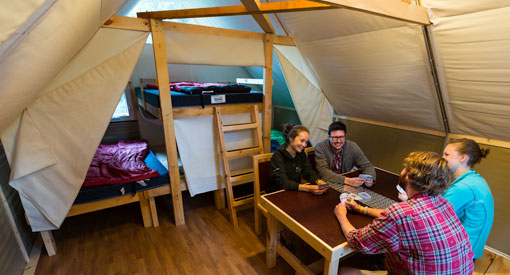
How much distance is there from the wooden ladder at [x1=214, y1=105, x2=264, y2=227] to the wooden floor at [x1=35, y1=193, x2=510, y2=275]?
240 mm

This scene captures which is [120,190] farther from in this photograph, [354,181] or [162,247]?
[354,181]

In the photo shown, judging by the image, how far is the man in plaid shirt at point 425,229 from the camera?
3.05 feet

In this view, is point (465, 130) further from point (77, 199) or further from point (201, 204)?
point (77, 199)

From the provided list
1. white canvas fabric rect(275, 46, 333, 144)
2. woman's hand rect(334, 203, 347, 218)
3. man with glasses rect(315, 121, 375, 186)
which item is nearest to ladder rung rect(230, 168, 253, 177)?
man with glasses rect(315, 121, 375, 186)

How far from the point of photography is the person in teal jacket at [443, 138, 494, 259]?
49.4 inches

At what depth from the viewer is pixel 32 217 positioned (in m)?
1.83

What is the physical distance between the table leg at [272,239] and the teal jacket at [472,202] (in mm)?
1101

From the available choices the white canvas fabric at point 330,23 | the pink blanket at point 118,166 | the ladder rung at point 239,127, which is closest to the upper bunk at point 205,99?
the ladder rung at point 239,127

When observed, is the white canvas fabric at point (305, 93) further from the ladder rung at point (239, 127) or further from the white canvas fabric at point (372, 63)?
the ladder rung at point (239, 127)

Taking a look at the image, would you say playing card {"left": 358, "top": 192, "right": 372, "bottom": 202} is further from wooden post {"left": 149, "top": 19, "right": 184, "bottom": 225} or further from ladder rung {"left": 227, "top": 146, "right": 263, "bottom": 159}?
wooden post {"left": 149, "top": 19, "right": 184, "bottom": 225}

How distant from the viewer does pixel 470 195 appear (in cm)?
125

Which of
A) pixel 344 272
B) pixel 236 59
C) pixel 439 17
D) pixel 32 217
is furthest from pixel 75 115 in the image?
pixel 439 17

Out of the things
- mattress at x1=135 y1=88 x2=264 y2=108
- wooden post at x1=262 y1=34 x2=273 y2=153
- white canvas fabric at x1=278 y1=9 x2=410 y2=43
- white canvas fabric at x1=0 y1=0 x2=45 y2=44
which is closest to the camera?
white canvas fabric at x1=0 y1=0 x2=45 y2=44

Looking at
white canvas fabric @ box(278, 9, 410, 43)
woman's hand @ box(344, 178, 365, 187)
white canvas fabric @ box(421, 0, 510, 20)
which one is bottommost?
woman's hand @ box(344, 178, 365, 187)
